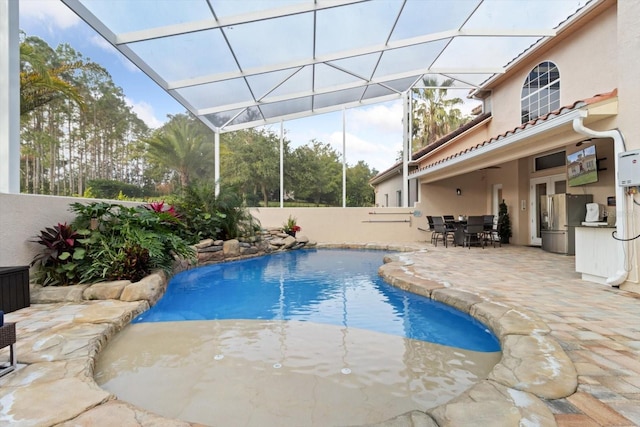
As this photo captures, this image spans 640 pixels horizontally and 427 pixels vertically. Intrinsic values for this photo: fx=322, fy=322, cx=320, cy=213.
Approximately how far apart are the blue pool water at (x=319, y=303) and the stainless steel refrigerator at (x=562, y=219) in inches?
198

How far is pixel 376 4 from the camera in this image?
709 centimetres

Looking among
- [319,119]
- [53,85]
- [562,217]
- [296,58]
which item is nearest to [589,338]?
[562,217]

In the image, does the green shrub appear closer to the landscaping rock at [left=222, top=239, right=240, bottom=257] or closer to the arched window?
the landscaping rock at [left=222, top=239, right=240, bottom=257]

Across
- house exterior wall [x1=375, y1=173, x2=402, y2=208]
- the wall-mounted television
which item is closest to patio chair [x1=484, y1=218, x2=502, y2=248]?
the wall-mounted television

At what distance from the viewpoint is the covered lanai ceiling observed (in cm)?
636

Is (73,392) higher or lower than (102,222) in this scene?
lower

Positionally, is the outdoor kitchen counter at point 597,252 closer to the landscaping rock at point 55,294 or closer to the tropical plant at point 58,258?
the landscaping rock at point 55,294

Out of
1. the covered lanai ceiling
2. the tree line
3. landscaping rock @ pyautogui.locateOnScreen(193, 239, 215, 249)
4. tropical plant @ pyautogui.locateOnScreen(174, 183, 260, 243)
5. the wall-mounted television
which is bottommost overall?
landscaping rock @ pyautogui.locateOnScreen(193, 239, 215, 249)

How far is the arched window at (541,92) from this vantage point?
8531 millimetres

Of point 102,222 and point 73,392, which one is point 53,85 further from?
point 73,392

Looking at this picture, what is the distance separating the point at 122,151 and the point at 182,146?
3856mm

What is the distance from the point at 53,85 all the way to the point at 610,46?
12324 mm

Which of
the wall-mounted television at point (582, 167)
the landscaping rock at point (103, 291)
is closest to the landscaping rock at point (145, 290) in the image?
the landscaping rock at point (103, 291)

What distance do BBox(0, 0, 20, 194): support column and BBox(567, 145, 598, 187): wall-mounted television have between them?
10.7 m
